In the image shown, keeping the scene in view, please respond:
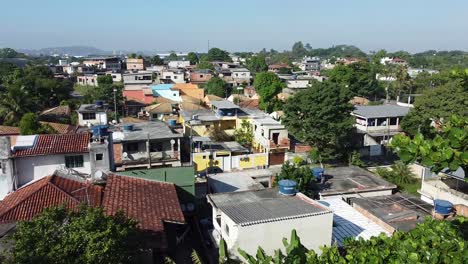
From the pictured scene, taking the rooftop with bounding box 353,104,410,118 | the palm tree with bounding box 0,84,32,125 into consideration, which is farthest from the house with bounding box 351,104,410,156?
the palm tree with bounding box 0,84,32,125

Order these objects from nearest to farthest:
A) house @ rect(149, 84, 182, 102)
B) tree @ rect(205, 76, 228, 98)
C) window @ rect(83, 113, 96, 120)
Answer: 1. window @ rect(83, 113, 96, 120)
2. house @ rect(149, 84, 182, 102)
3. tree @ rect(205, 76, 228, 98)

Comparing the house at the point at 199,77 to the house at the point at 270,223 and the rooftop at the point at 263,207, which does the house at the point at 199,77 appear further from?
the house at the point at 270,223

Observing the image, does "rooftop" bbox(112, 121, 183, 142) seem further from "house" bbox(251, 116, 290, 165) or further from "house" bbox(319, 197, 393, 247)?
"house" bbox(319, 197, 393, 247)

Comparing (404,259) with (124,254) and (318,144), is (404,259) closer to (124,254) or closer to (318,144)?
(124,254)

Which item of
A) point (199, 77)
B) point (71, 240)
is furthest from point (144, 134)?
point (199, 77)

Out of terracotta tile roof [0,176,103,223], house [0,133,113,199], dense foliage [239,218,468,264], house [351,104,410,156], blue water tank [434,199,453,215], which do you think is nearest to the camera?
dense foliage [239,218,468,264]

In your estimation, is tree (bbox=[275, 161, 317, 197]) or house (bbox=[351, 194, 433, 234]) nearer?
house (bbox=[351, 194, 433, 234])

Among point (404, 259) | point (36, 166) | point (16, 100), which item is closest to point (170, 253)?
point (36, 166)

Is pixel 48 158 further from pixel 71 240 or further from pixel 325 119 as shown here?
pixel 325 119
